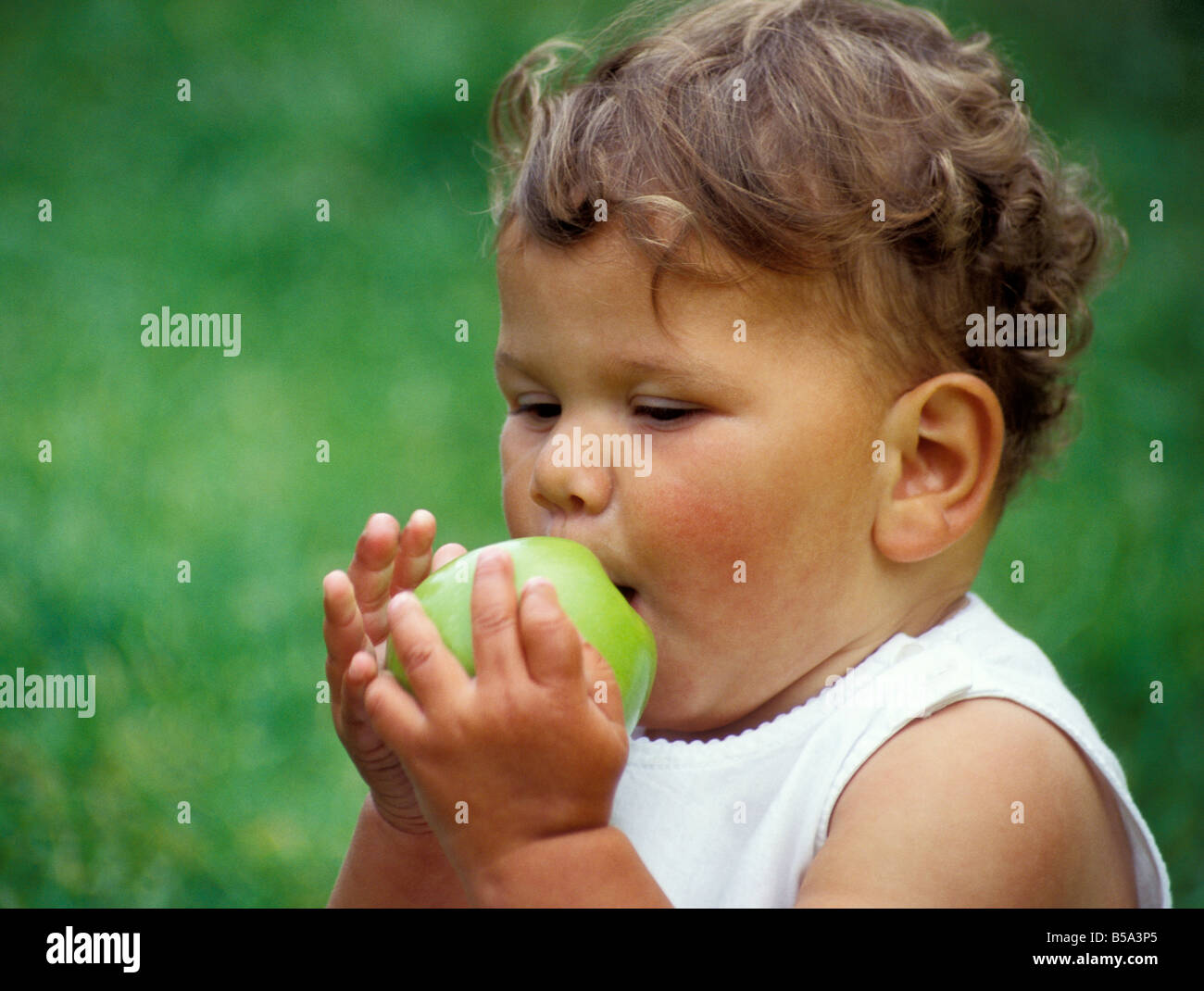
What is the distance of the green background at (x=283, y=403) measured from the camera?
2291 millimetres

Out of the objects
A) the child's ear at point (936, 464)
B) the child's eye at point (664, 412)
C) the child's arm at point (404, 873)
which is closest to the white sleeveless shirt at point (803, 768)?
the child's ear at point (936, 464)

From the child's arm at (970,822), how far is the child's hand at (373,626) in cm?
A: 48

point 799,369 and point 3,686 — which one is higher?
point 799,369

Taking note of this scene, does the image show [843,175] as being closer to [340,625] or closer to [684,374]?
[684,374]

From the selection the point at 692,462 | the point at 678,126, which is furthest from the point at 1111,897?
the point at 678,126

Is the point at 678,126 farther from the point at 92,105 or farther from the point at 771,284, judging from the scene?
the point at 92,105

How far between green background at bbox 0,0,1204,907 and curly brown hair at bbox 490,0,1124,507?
762 mm

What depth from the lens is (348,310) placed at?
3176 mm

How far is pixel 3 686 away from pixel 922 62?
1.79m

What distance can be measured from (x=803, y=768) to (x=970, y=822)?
0.20 meters

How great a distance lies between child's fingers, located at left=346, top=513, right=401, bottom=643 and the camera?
4.80ft

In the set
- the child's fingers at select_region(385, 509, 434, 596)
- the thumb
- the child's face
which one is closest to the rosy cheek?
the child's face

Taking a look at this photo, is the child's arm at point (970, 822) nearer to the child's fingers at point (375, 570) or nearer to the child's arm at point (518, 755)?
the child's arm at point (518, 755)
